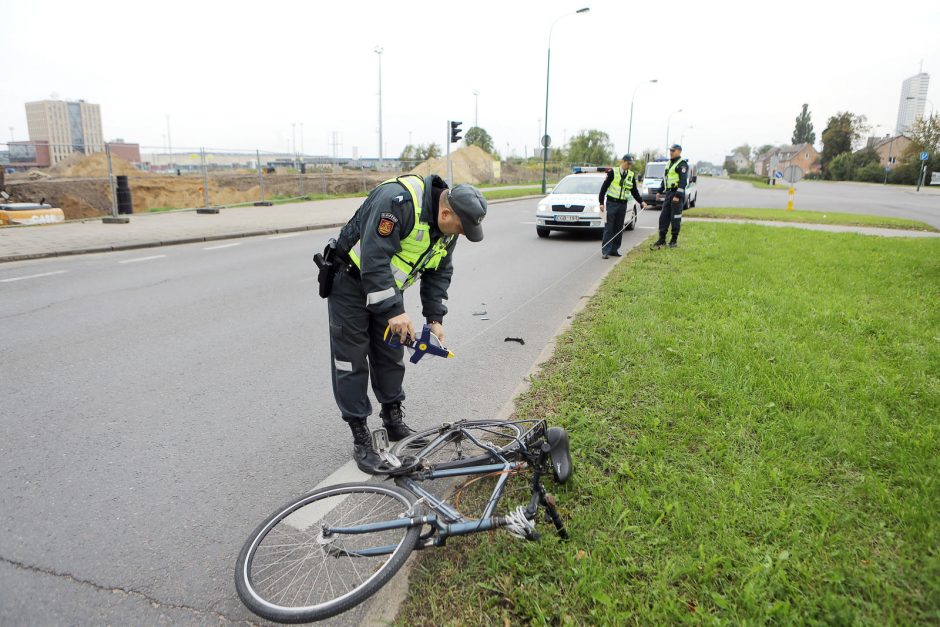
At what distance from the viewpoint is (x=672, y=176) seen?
35.5 ft

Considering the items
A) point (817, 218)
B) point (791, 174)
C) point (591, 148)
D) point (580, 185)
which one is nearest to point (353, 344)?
point (580, 185)

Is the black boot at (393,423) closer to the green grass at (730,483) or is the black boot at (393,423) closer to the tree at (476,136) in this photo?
the green grass at (730,483)

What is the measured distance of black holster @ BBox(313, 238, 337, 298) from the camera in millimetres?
3133

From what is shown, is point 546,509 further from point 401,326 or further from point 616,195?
point 616,195

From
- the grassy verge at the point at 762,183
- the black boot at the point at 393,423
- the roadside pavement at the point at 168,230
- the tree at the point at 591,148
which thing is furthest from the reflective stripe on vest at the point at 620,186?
the tree at the point at 591,148

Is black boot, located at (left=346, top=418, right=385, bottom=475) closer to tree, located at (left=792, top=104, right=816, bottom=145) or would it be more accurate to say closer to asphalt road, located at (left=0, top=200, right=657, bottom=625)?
asphalt road, located at (left=0, top=200, right=657, bottom=625)

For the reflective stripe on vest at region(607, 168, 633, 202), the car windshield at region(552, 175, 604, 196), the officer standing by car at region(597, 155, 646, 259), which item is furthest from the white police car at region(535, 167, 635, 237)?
the reflective stripe on vest at region(607, 168, 633, 202)

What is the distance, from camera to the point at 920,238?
12.5 meters

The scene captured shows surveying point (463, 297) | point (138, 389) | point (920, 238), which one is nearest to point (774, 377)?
point (463, 297)

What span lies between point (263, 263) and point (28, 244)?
5.39m

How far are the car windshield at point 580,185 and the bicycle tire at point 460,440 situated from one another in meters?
11.8

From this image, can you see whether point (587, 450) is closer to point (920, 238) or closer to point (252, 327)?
point (252, 327)

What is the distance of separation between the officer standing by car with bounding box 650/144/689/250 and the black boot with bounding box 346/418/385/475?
897cm

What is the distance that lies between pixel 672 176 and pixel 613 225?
140 centimetres
